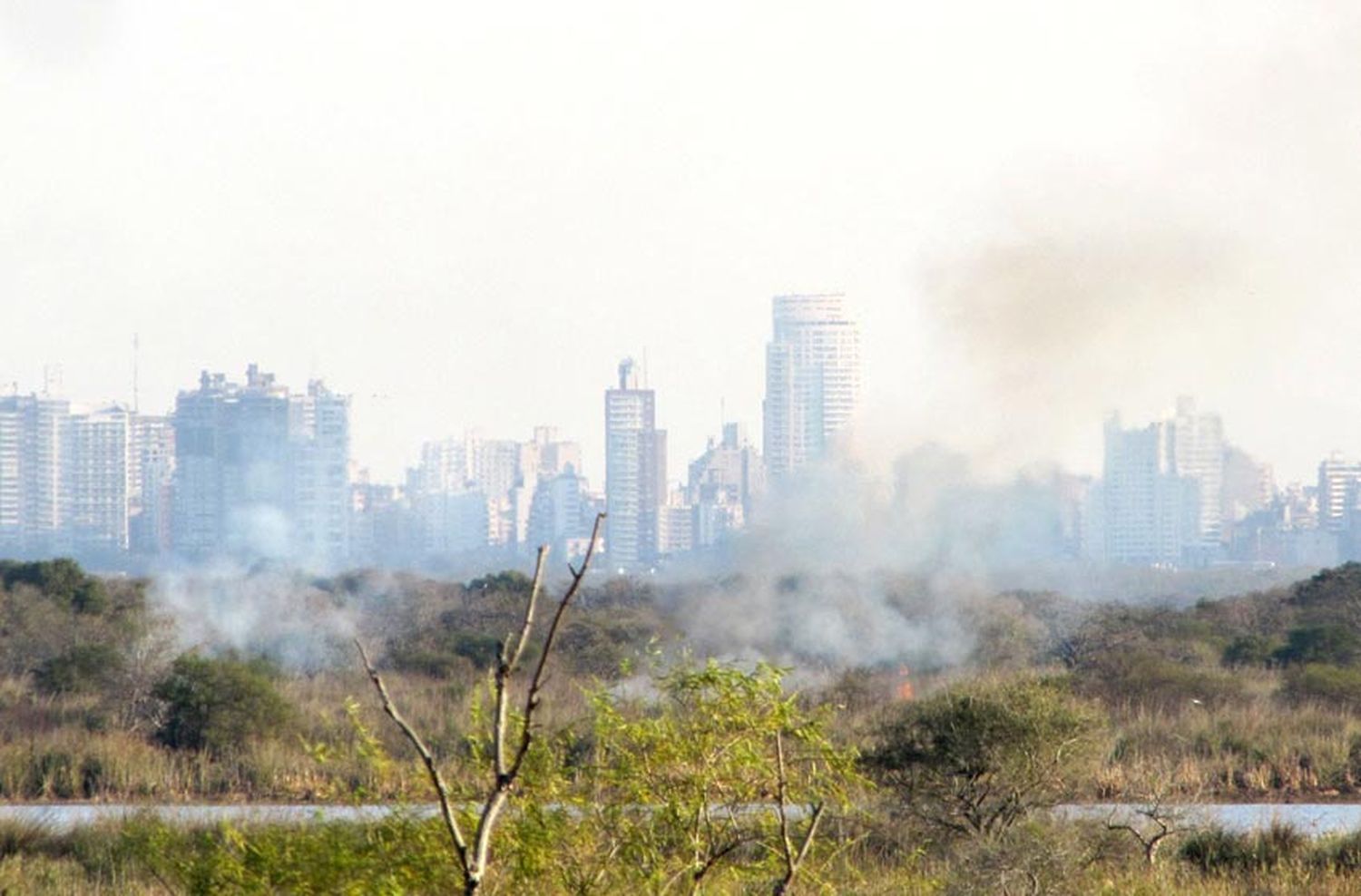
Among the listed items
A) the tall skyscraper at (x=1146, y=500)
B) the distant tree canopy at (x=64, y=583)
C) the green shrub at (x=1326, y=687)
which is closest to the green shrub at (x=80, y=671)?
the distant tree canopy at (x=64, y=583)

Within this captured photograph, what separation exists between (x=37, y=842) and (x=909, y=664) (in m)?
36.5

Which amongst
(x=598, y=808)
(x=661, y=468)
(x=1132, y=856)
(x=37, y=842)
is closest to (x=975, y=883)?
(x=1132, y=856)

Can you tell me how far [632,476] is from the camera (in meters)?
175

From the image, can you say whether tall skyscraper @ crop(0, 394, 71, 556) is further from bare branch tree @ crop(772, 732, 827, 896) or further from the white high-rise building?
bare branch tree @ crop(772, 732, 827, 896)

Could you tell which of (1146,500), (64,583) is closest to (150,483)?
(1146,500)

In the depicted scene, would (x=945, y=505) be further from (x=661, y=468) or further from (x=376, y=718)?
(x=661, y=468)

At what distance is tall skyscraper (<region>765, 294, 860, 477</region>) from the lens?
434ft

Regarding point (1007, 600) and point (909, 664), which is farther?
point (1007, 600)

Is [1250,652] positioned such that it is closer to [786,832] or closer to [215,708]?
[215,708]

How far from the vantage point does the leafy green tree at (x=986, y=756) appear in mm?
19969

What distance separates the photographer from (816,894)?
1269 cm

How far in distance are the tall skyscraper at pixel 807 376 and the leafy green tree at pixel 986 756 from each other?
10509cm

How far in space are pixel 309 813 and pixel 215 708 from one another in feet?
36.8

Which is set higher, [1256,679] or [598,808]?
[598,808]
